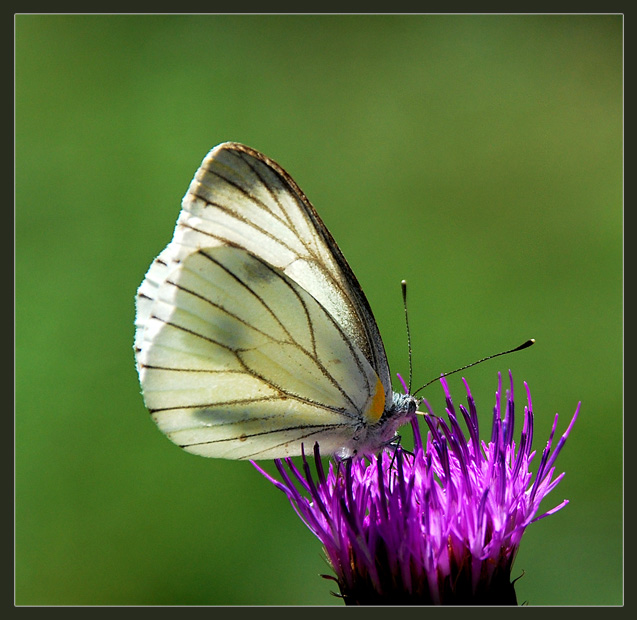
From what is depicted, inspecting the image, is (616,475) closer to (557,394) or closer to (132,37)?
(557,394)

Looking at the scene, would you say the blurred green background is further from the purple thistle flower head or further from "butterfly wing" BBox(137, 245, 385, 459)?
"butterfly wing" BBox(137, 245, 385, 459)

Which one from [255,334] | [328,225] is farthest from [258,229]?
[328,225]

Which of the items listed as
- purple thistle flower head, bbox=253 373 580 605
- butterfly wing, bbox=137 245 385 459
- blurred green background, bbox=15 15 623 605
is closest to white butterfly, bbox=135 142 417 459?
butterfly wing, bbox=137 245 385 459

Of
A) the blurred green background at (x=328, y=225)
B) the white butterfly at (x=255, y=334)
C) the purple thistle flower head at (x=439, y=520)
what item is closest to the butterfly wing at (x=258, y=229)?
the white butterfly at (x=255, y=334)

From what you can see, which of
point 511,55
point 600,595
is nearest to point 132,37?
point 511,55

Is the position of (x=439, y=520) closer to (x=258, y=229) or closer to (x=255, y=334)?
(x=255, y=334)

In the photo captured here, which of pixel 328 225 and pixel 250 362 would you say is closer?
pixel 250 362
